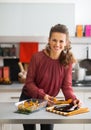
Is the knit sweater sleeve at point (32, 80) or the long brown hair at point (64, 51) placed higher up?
the long brown hair at point (64, 51)

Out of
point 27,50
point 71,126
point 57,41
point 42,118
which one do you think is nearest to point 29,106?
point 42,118

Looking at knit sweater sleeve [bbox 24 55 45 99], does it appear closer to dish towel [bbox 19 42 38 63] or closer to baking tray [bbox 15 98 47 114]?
baking tray [bbox 15 98 47 114]

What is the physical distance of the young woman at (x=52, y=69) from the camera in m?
2.00

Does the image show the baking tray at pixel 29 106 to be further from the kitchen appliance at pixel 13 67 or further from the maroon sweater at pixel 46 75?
the kitchen appliance at pixel 13 67

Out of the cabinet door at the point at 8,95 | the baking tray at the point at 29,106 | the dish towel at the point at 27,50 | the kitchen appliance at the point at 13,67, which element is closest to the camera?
the baking tray at the point at 29,106

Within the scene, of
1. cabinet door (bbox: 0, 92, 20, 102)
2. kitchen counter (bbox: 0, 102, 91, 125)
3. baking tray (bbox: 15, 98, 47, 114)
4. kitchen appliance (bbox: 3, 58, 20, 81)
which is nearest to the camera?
kitchen counter (bbox: 0, 102, 91, 125)

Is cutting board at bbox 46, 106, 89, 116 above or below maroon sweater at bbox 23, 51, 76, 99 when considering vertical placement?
below

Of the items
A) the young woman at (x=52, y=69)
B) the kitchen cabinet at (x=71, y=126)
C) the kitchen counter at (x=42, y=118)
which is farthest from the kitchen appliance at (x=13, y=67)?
the kitchen counter at (x=42, y=118)

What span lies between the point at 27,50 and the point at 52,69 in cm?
138

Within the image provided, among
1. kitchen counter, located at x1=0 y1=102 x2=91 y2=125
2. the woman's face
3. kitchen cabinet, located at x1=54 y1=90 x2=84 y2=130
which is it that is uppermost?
the woman's face

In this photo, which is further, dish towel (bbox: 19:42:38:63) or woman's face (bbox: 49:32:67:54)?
dish towel (bbox: 19:42:38:63)

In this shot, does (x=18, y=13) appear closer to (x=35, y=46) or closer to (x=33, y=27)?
(x=33, y=27)

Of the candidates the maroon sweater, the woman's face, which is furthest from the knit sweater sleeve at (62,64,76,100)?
the woman's face

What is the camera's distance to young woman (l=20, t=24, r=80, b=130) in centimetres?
200
